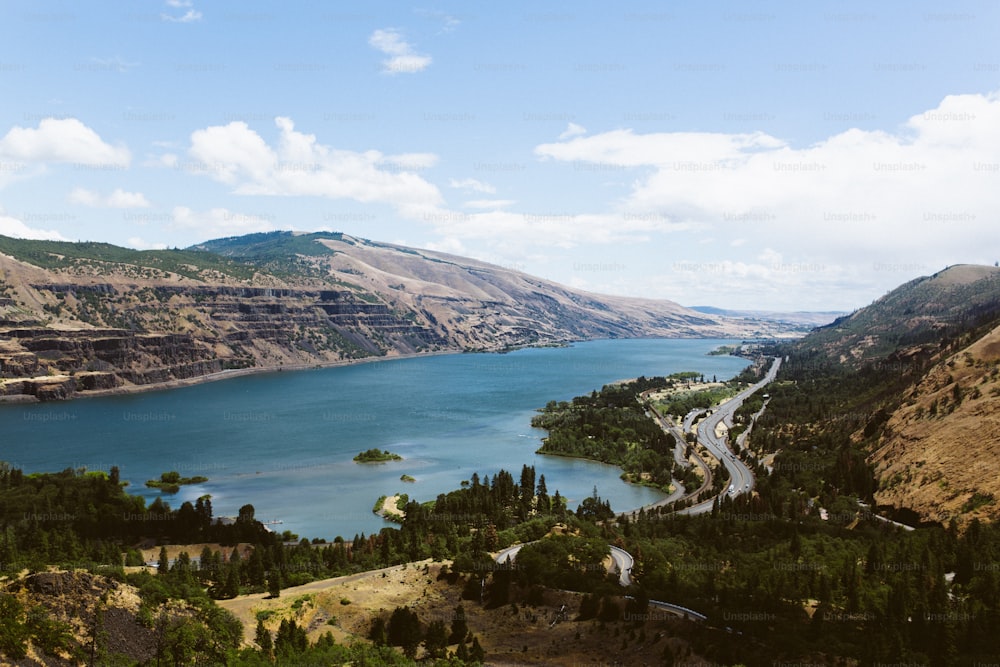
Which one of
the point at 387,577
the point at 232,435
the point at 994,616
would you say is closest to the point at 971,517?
the point at 994,616

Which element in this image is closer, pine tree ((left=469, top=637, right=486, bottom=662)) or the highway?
pine tree ((left=469, top=637, right=486, bottom=662))

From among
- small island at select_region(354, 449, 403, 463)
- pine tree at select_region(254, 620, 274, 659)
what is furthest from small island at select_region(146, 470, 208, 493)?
pine tree at select_region(254, 620, 274, 659)

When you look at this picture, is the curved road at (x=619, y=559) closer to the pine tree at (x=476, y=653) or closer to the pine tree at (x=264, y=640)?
the pine tree at (x=476, y=653)

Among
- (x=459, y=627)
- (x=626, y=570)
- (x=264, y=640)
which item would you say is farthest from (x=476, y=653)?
(x=626, y=570)

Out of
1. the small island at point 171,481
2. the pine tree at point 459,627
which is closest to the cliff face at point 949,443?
the pine tree at point 459,627

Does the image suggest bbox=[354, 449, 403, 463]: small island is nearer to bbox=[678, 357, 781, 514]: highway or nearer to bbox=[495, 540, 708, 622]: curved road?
bbox=[678, 357, 781, 514]: highway

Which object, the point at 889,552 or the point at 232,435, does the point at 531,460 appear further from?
the point at 889,552

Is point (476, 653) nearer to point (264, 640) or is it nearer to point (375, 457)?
point (264, 640)
